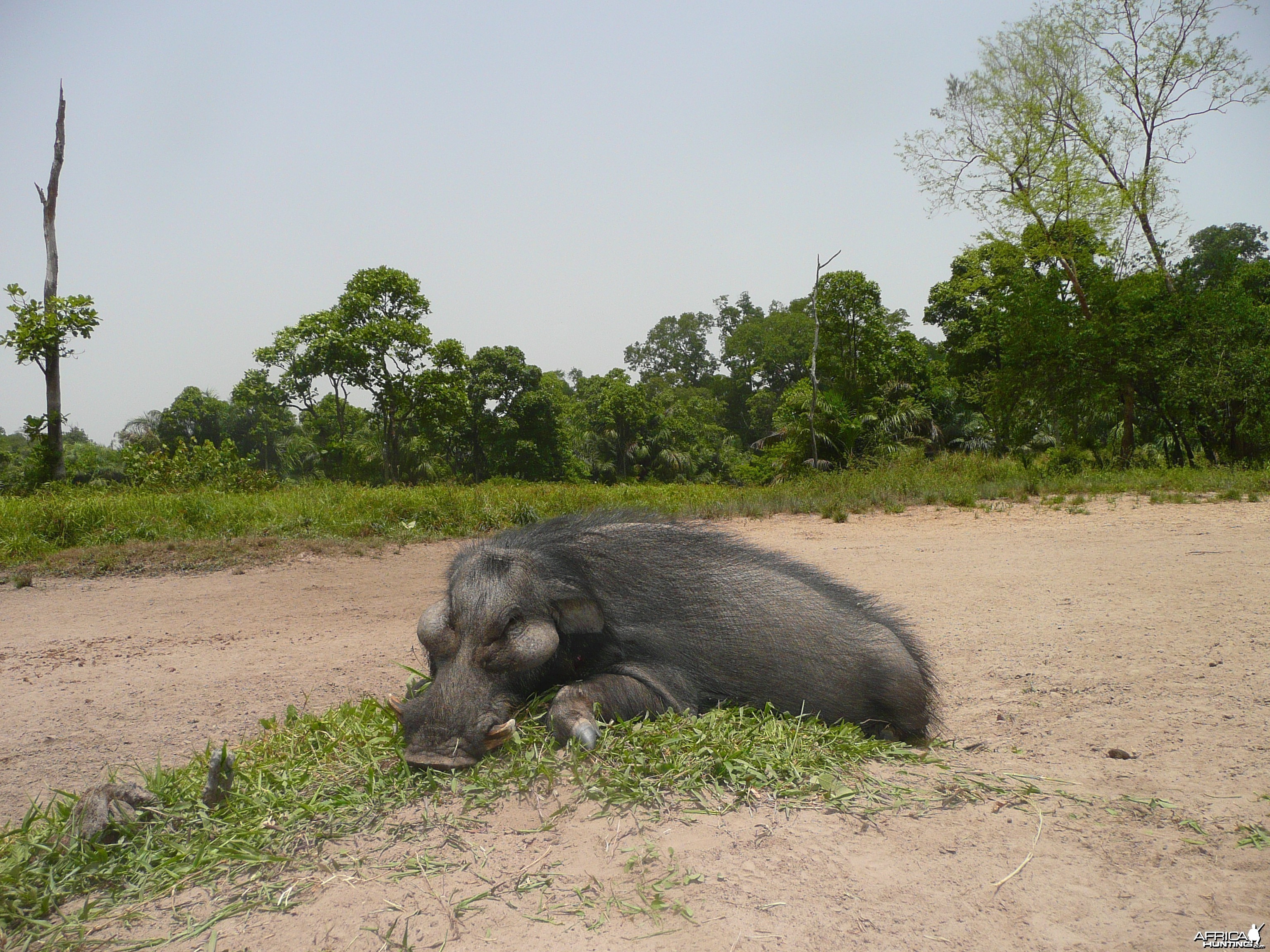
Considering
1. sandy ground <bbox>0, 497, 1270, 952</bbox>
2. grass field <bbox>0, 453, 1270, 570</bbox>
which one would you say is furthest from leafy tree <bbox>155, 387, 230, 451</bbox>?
sandy ground <bbox>0, 497, 1270, 952</bbox>

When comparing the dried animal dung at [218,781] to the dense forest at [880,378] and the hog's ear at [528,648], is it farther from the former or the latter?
→ the dense forest at [880,378]

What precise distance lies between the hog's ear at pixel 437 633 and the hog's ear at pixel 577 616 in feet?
1.49

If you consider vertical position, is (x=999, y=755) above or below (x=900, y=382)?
below

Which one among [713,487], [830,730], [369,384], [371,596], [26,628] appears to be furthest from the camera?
[369,384]

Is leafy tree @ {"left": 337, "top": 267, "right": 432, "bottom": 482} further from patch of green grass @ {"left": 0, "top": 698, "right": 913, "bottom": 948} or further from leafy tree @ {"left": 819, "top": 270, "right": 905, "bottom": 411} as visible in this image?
patch of green grass @ {"left": 0, "top": 698, "right": 913, "bottom": 948}

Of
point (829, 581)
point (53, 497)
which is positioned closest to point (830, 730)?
point (829, 581)

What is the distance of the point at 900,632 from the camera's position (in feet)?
12.8

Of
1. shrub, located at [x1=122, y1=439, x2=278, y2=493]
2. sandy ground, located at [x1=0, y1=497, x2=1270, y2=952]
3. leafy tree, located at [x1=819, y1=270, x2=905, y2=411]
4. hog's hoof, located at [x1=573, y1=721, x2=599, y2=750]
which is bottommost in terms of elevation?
sandy ground, located at [x1=0, y1=497, x2=1270, y2=952]

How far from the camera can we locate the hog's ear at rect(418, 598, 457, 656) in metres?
3.03

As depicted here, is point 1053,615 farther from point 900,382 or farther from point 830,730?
point 900,382

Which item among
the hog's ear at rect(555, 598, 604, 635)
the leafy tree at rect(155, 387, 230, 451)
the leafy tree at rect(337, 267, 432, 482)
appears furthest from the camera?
the leafy tree at rect(155, 387, 230, 451)

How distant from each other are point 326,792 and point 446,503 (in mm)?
10547

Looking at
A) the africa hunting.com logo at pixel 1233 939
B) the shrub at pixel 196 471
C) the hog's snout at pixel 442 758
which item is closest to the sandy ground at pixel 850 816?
the africa hunting.com logo at pixel 1233 939

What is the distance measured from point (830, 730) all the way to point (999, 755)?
809 millimetres
